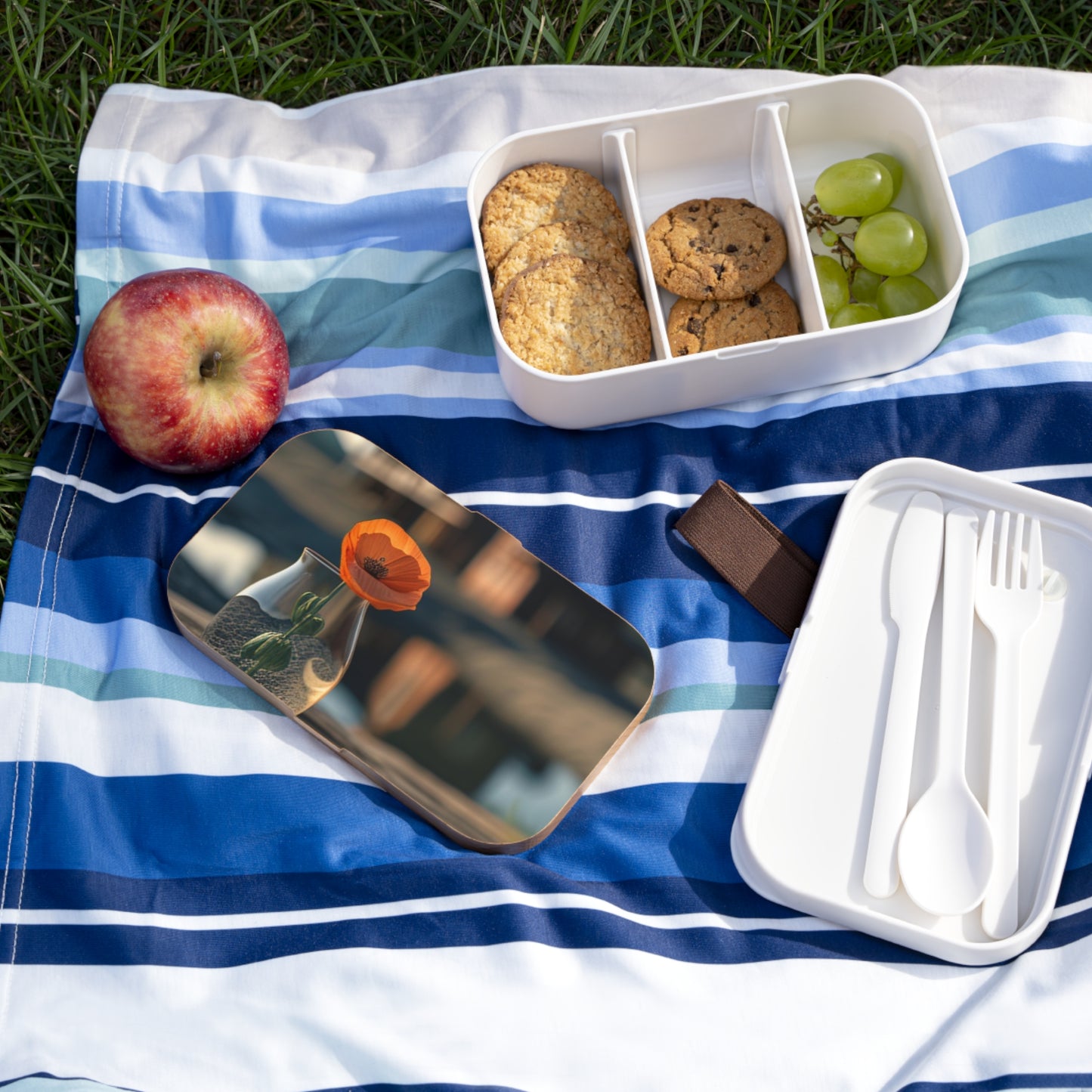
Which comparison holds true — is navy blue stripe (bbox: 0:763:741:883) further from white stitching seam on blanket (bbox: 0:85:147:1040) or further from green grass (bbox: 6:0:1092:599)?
green grass (bbox: 6:0:1092:599)

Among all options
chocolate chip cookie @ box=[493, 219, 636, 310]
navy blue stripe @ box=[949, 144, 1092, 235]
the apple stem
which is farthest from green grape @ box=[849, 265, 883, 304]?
the apple stem

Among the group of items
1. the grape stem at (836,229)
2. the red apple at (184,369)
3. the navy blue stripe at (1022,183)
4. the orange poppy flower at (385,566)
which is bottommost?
the orange poppy flower at (385,566)

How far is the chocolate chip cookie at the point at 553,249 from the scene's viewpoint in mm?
982

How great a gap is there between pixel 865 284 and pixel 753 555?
0.29m

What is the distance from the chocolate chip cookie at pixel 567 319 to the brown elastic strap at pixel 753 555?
16 centimetres

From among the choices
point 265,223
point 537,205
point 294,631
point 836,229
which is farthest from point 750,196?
point 294,631

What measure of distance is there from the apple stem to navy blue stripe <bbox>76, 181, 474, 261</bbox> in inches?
6.2

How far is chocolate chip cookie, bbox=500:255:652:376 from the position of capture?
962 millimetres

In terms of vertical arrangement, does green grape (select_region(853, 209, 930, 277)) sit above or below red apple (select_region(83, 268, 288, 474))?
above

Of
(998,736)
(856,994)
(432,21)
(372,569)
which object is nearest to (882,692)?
(998,736)

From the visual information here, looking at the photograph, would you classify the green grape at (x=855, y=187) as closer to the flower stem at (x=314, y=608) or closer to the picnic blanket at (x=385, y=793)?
the picnic blanket at (x=385, y=793)

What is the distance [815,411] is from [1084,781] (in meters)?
0.39

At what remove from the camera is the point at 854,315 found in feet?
3.28

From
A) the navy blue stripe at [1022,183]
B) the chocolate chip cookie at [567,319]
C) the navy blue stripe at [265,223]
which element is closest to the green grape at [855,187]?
the navy blue stripe at [1022,183]
